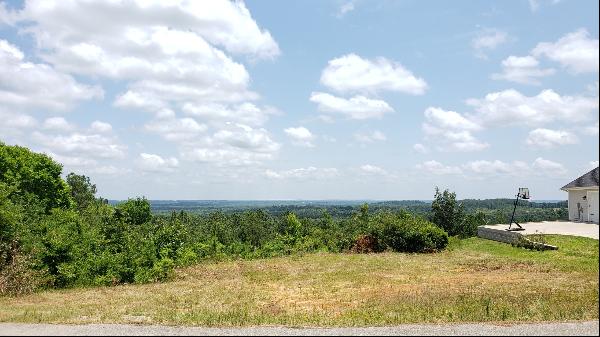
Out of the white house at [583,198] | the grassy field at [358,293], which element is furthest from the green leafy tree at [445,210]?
the grassy field at [358,293]

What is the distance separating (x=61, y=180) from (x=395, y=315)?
146ft

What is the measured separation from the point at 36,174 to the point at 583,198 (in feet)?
143

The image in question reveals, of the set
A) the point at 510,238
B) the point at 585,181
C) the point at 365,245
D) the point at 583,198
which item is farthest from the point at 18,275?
the point at 583,198

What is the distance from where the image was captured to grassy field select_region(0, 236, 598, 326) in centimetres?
1151

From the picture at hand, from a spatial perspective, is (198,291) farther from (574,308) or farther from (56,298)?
(574,308)

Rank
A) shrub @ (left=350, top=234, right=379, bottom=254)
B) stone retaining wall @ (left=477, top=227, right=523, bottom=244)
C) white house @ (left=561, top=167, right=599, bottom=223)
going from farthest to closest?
shrub @ (left=350, top=234, right=379, bottom=254) < white house @ (left=561, top=167, right=599, bottom=223) < stone retaining wall @ (left=477, top=227, right=523, bottom=244)

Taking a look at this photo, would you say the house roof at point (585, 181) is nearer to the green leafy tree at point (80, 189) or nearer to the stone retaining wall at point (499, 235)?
the stone retaining wall at point (499, 235)

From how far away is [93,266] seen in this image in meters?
20.7

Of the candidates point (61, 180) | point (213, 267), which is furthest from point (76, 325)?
point (61, 180)

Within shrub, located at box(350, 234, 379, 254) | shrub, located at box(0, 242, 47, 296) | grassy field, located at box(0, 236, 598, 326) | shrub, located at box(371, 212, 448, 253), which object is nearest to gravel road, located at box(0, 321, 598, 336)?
grassy field, located at box(0, 236, 598, 326)

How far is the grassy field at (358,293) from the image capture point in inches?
453

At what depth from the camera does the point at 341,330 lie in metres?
10.2

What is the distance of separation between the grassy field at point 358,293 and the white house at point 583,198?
6.39 metres

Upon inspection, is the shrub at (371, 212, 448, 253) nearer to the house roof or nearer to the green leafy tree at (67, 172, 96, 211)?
the house roof
